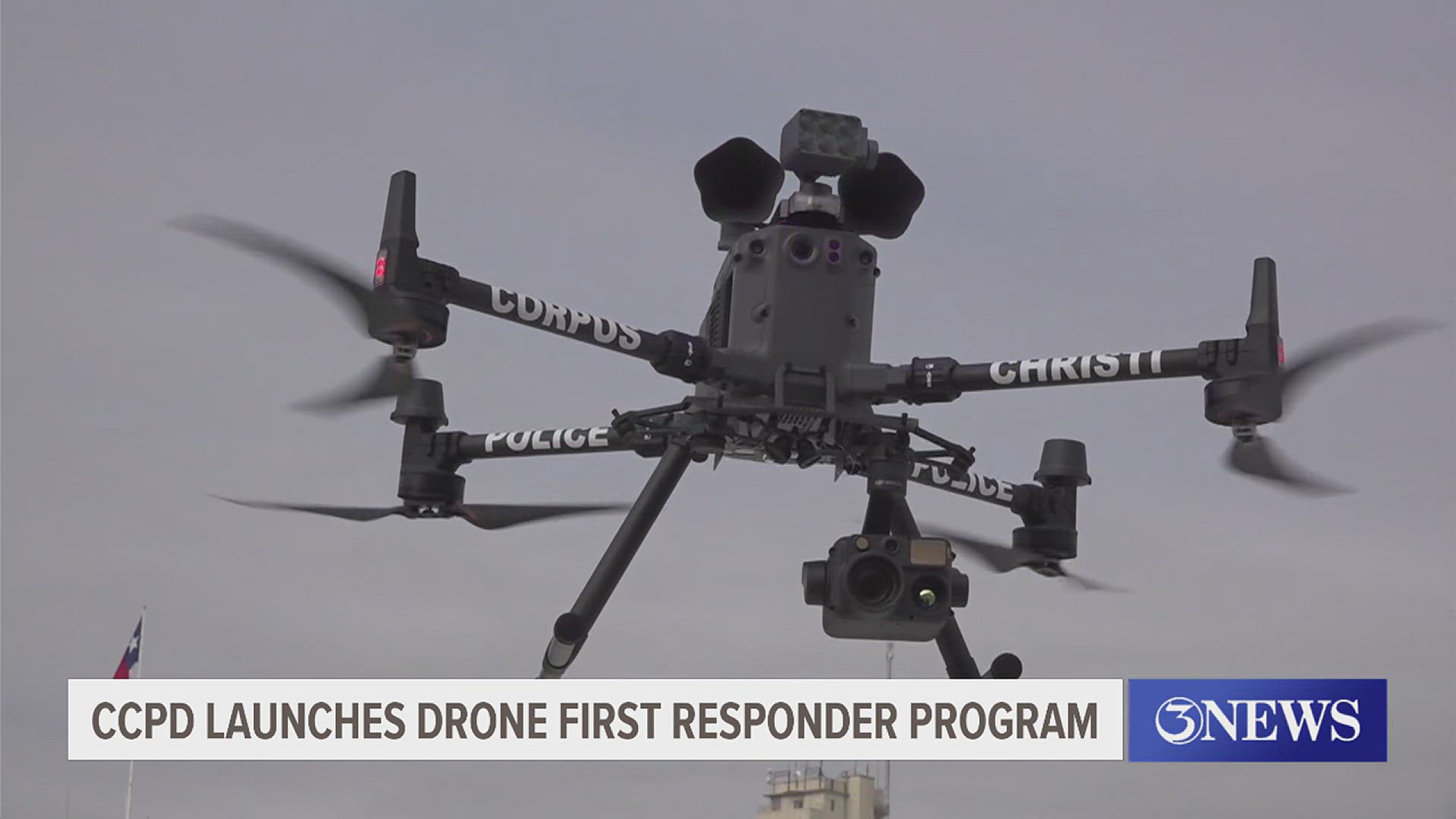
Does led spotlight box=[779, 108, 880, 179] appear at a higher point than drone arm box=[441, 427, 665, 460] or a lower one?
higher

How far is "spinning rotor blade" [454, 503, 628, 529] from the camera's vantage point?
78.6 ft

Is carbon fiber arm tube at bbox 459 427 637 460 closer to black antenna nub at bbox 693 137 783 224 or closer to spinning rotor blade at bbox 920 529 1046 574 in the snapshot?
black antenna nub at bbox 693 137 783 224

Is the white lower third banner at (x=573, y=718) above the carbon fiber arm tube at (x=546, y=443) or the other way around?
the other way around

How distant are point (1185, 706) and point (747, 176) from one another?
7.71 m

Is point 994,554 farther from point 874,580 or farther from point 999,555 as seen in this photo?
point 874,580

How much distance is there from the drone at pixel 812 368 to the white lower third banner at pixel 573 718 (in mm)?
898

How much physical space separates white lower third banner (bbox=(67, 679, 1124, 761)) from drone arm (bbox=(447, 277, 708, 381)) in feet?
11.3

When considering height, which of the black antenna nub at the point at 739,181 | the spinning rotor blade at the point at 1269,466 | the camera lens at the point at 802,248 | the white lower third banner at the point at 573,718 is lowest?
the white lower third banner at the point at 573,718

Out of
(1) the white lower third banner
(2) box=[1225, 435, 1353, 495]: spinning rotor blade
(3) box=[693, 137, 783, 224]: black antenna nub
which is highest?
(3) box=[693, 137, 783, 224]: black antenna nub

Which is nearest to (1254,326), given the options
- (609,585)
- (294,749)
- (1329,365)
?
(1329,365)

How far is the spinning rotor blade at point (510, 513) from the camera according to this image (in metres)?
24.0

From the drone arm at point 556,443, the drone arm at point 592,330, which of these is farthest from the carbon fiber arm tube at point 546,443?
the drone arm at point 592,330

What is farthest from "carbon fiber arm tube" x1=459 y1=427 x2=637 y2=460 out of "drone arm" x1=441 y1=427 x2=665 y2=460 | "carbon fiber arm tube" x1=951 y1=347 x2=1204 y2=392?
"carbon fiber arm tube" x1=951 y1=347 x2=1204 y2=392

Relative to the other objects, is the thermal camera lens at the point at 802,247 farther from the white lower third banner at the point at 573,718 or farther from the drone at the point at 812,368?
the white lower third banner at the point at 573,718
